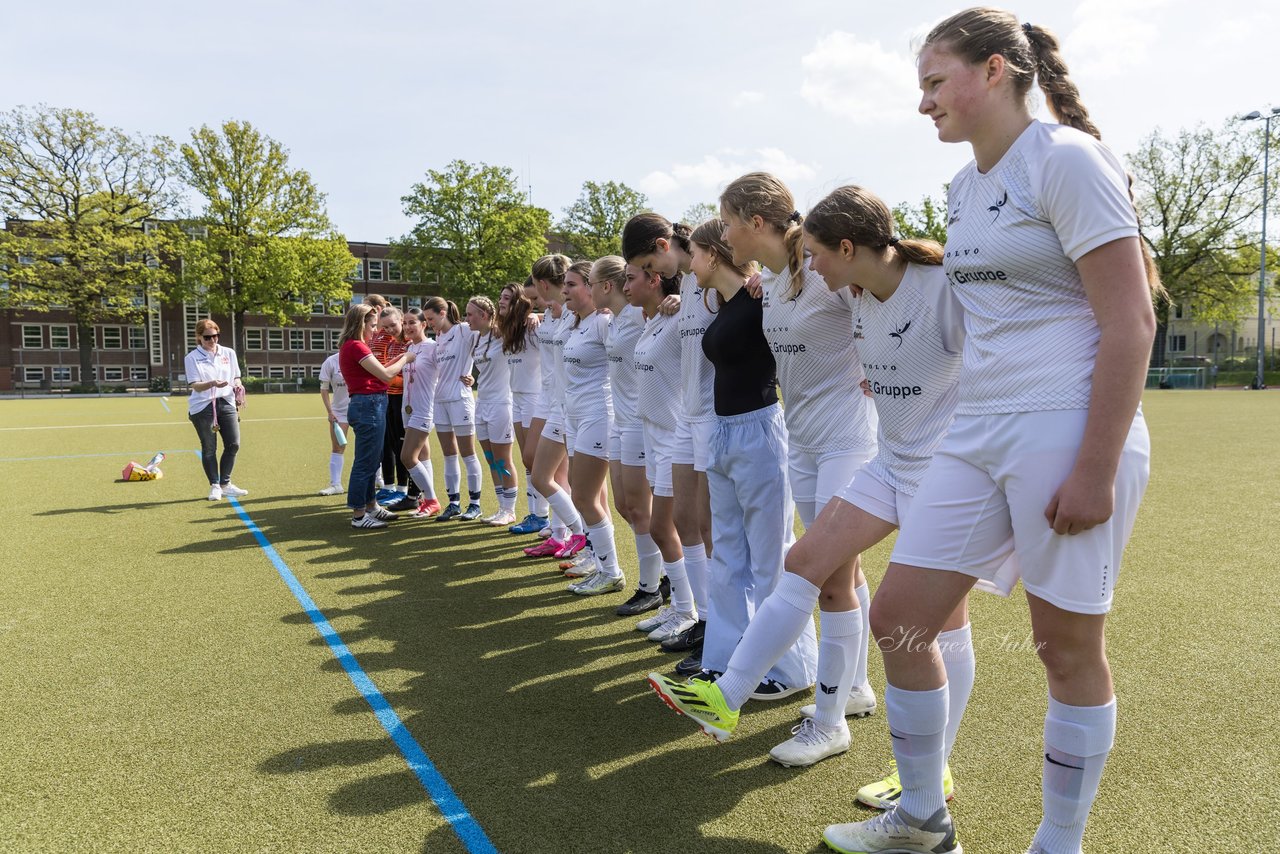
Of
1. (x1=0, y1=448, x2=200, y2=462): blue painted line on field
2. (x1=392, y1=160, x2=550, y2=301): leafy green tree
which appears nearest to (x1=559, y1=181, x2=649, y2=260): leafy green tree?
(x1=392, y1=160, x2=550, y2=301): leafy green tree

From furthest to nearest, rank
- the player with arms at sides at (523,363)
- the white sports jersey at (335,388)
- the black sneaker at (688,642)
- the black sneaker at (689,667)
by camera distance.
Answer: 1. the white sports jersey at (335,388)
2. the player with arms at sides at (523,363)
3. the black sneaker at (688,642)
4. the black sneaker at (689,667)

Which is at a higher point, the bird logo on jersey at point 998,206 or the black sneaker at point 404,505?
the bird logo on jersey at point 998,206

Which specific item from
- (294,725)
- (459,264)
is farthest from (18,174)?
(294,725)

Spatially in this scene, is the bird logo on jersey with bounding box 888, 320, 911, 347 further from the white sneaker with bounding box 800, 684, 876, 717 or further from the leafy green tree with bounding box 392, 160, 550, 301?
the leafy green tree with bounding box 392, 160, 550, 301

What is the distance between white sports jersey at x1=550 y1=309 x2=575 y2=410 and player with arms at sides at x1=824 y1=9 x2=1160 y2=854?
460 cm

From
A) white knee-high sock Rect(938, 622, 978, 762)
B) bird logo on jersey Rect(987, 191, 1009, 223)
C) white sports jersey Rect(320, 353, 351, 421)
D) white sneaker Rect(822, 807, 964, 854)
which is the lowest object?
white sneaker Rect(822, 807, 964, 854)

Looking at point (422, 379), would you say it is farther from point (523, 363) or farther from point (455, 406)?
point (523, 363)

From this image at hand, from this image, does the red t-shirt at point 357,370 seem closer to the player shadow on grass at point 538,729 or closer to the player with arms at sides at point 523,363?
the player with arms at sides at point 523,363

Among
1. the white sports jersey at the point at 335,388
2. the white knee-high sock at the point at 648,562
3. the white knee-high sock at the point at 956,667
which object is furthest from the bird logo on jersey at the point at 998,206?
the white sports jersey at the point at 335,388

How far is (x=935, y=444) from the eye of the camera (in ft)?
9.51

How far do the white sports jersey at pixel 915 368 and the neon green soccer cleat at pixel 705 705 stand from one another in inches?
37.8

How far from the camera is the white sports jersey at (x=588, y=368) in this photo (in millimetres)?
6098

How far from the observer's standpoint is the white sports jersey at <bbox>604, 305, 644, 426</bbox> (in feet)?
18.0

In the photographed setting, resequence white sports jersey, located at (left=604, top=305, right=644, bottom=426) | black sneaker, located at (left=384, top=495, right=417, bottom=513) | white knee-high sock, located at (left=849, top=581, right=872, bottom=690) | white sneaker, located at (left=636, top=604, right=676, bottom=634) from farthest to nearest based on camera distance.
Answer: black sneaker, located at (left=384, top=495, right=417, bottom=513) → white sports jersey, located at (left=604, top=305, right=644, bottom=426) → white sneaker, located at (left=636, top=604, right=676, bottom=634) → white knee-high sock, located at (left=849, top=581, right=872, bottom=690)
